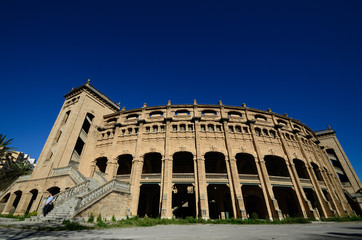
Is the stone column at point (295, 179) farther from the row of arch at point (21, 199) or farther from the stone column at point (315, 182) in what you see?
the row of arch at point (21, 199)

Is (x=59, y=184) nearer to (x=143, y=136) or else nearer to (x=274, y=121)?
(x=143, y=136)

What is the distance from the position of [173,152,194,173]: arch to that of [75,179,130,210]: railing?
28.2ft

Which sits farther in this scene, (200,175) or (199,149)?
(199,149)

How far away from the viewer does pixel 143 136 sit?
2311 centimetres

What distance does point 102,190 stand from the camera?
46.9 ft

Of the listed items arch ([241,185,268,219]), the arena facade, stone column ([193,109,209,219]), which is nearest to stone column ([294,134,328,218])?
the arena facade

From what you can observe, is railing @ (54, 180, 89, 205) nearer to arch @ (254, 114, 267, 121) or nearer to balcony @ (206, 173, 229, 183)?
balcony @ (206, 173, 229, 183)

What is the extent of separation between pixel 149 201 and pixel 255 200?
618 inches

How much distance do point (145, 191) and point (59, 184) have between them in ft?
36.0

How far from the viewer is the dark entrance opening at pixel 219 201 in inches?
833

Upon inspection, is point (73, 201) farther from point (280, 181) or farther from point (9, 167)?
point (9, 167)

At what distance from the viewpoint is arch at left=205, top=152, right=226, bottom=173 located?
23.6 m

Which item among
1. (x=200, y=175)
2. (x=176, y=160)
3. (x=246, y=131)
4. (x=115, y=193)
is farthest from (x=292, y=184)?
(x=115, y=193)

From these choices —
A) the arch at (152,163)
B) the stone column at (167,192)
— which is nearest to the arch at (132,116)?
the arch at (152,163)
